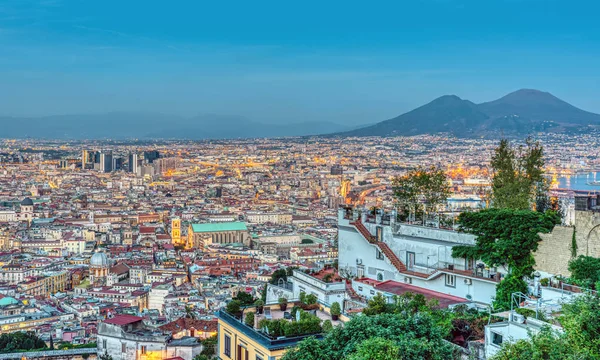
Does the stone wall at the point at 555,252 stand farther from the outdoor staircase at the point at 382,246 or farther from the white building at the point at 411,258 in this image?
the outdoor staircase at the point at 382,246

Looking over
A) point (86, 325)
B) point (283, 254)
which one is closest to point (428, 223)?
point (86, 325)

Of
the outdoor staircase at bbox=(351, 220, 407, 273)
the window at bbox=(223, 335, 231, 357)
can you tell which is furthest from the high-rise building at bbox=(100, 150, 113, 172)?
the window at bbox=(223, 335, 231, 357)

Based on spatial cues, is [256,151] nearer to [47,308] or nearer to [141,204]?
[141,204]

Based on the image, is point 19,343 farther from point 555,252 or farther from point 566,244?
point 566,244

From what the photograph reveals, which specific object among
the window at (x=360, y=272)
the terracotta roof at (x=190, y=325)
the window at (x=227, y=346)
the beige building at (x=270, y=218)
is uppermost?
the window at (x=360, y=272)

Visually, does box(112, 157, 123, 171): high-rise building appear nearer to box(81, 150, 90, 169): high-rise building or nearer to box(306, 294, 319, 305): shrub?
box(81, 150, 90, 169): high-rise building

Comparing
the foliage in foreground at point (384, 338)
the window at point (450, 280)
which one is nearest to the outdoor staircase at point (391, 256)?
the window at point (450, 280)

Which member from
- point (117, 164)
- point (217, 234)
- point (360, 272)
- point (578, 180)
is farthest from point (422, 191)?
point (117, 164)
